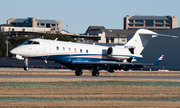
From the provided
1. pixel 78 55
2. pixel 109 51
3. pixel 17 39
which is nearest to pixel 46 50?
pixel 78 55

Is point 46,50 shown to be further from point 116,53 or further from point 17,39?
point 17,39

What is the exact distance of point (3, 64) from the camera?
61.5 m

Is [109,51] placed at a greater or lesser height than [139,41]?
lesser

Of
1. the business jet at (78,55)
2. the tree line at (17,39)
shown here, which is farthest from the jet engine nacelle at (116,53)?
the tree line at (17,39)

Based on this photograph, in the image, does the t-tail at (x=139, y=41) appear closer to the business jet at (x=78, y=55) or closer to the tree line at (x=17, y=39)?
the business jet at (x=78, y=55)

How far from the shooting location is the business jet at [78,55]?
3156 cm

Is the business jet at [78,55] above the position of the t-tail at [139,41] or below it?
below

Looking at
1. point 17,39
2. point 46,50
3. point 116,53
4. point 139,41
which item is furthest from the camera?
point 17,39

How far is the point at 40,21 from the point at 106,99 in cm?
18680

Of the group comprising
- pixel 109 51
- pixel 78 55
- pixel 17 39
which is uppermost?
pixel 17 39

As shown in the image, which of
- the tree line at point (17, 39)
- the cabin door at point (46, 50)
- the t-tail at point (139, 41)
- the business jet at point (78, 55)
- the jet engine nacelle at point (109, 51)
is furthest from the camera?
the tree line at point (17, 39)

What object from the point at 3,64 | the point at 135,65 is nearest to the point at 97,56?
the point at 135,65

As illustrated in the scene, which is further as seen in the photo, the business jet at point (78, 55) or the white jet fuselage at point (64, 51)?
the business jet at point (78, 55)

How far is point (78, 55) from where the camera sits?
33.7 meters
